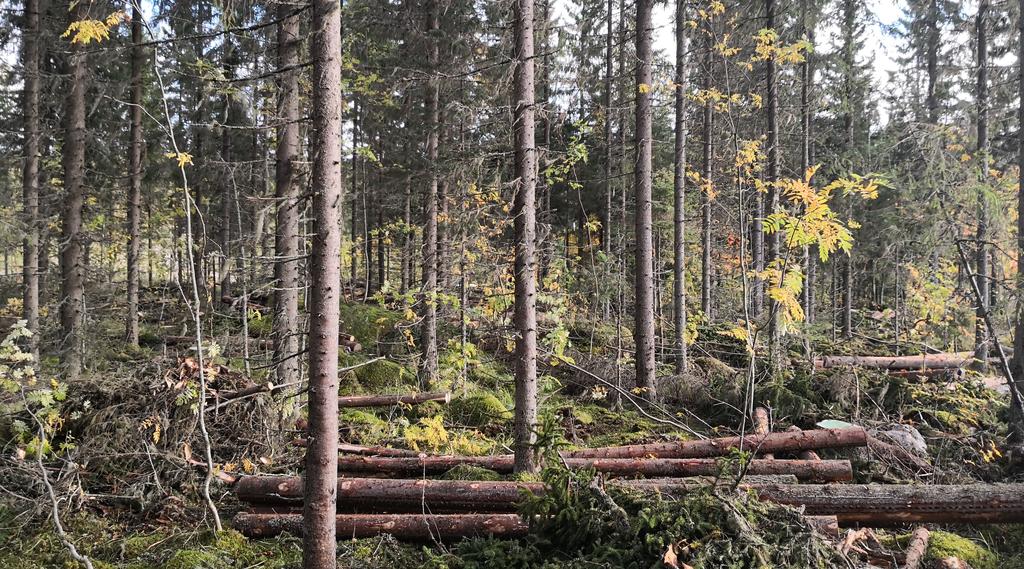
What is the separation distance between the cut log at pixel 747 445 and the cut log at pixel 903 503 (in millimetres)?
1645

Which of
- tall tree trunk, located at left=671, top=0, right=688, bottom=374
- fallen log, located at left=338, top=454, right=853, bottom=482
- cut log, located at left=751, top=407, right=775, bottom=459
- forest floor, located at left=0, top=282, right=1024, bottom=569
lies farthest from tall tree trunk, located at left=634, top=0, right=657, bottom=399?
fallen log, located at left=338, top=454, right=853, bottom=482

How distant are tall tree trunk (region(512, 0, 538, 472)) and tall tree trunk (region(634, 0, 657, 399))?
16.0ft

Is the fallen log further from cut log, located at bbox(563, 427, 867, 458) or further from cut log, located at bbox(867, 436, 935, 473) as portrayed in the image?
cut log, located at bbox(867, 436, 935, 473)

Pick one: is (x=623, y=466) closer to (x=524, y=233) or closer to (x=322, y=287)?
(x=524, y=233)

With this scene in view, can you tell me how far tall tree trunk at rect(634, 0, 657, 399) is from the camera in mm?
10875

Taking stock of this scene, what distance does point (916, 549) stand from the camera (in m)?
4.88

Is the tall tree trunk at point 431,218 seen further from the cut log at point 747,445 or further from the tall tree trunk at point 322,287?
the tall tree trunk at point 322,287

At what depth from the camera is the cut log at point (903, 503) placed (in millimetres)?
5453

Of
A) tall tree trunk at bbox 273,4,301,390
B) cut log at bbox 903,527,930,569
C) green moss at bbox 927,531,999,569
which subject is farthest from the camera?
tall tree trunk at bbox 273,4,301,390

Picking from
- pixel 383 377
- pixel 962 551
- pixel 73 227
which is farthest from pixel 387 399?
pixel 73 227

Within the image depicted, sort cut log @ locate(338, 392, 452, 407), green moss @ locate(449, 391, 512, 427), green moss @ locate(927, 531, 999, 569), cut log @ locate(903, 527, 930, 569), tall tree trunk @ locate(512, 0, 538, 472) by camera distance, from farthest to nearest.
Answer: green moss @ locate(449, 391, 512, 427) → cut log @ locate(338, 392, 452, 407) → tall tree trunk @ locate(512, 0, 538, 472) → green moss @ locate(927, 531, 999, 569) → cut log @ locate(903, 527, 930, 569)

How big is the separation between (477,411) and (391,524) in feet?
15.9

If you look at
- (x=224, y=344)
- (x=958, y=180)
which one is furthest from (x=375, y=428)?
(x=958, y=180)

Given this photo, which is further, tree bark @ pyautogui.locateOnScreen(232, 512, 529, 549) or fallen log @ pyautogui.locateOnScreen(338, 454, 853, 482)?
fallen log @ pyautogui.locateOnScreen(338, 454, 853, 482)
